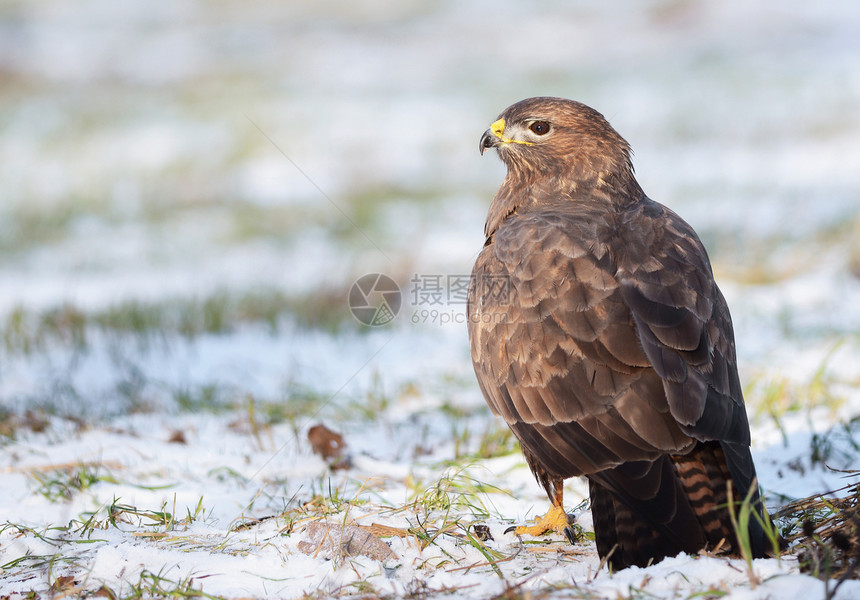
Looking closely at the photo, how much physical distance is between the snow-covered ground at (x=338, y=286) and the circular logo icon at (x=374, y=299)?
12cm

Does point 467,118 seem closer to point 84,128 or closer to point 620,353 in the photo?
point 84,128

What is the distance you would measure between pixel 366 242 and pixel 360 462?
269 inches

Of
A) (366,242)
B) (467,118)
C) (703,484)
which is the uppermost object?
(467,118)

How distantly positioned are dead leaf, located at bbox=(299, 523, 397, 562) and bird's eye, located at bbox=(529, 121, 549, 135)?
2.06m

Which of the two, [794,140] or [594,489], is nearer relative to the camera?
[594,489]

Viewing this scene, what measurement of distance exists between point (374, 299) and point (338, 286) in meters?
0.36

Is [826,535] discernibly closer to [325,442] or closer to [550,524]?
[550,524]

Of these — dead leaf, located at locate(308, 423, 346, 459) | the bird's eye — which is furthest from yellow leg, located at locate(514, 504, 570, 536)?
the bird's eye

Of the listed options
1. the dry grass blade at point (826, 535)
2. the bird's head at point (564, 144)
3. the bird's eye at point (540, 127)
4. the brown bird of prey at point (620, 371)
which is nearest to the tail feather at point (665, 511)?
the brown bird of prey at point (620, 371)

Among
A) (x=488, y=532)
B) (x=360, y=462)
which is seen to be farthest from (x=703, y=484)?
(x=360, y=462)

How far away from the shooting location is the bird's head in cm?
380

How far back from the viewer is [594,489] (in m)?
2.72

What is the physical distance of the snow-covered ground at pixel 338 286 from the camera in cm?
278

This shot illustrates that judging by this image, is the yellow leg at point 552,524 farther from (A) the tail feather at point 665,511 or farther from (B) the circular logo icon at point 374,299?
(B) the circular logo icon at point 374,299
